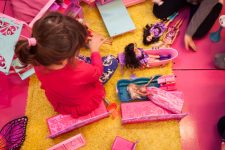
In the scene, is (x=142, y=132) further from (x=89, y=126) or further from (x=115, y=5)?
(x=115, y=5)

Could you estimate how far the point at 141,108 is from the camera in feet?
4.25

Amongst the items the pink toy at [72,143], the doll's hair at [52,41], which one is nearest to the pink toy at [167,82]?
the pink toy at [72,143]

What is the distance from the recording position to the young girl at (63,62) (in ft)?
2.78

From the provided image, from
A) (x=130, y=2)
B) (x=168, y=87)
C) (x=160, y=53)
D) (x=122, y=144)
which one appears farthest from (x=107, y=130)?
(x=130, y=2)

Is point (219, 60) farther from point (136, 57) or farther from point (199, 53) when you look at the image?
point (136, 57)

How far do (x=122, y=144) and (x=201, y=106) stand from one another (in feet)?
1.37

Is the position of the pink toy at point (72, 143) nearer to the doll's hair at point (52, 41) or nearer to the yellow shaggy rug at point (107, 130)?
the yellow shaggy rug at point (107, 130)

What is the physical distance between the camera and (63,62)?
3.01 feet

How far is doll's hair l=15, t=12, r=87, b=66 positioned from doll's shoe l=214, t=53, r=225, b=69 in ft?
2.66

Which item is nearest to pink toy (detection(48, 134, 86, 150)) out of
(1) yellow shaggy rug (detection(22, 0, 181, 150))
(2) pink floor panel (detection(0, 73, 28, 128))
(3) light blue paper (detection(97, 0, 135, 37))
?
(1) yellow shaggy rug (detection(22, 0, 181, 150))

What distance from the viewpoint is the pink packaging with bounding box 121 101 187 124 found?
1264 millimetres

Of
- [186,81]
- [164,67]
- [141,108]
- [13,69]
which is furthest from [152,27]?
[13,69]

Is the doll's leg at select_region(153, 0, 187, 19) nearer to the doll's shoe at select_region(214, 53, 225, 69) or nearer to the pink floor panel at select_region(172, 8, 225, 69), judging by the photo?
the pink floor panel at select_region(172, 8, 225, 69)

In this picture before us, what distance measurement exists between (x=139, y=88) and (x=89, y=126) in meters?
0.29
